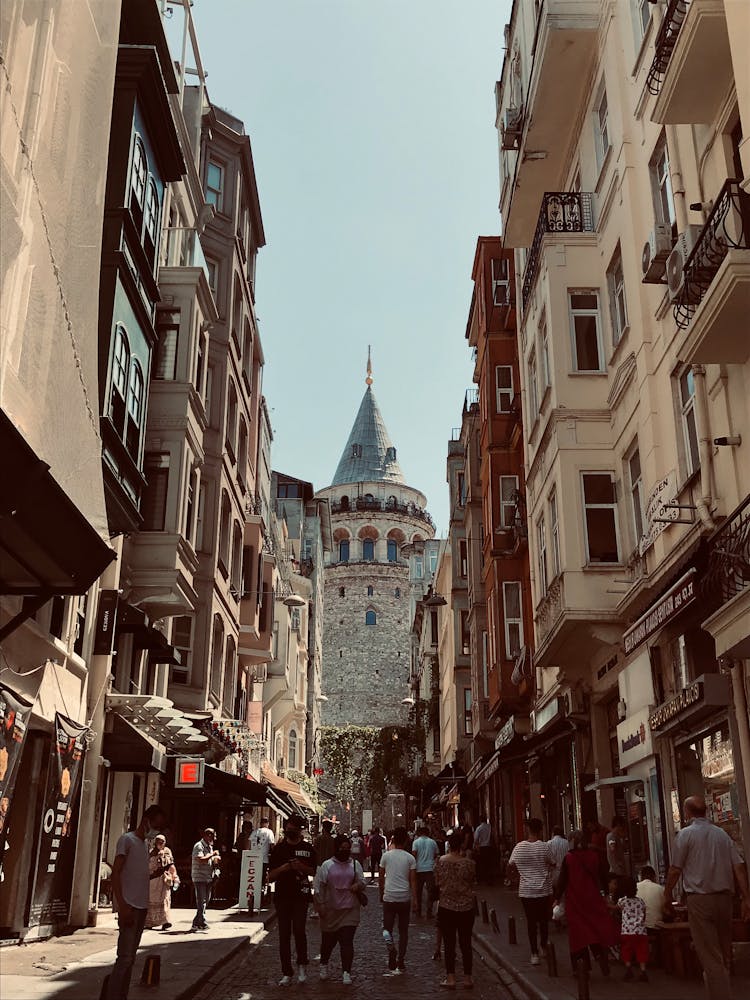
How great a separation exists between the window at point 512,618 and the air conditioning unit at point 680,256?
15.5 metres

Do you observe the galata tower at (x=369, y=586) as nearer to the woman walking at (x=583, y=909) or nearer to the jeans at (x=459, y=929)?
the jeans at (x=459, y=929)

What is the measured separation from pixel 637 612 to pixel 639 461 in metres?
2.55

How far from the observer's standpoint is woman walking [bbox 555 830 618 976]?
962cm

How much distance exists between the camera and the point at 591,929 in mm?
9664

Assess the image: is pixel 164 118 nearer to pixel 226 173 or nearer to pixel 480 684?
pixel 226 173

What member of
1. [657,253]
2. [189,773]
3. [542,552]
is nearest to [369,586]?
[542,552]

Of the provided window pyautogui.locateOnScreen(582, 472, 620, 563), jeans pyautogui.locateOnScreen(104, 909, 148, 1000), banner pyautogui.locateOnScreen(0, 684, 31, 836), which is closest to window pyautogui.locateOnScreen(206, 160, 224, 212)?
window pyautogui.locateOnScreen(582, 472, 620, 563)

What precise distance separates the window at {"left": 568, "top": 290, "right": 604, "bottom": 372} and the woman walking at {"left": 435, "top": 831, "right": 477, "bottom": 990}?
987 cm

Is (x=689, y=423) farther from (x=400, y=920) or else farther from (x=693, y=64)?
(x=400, y=920)

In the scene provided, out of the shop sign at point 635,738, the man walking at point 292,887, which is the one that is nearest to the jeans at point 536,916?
the man walking at point 292,887

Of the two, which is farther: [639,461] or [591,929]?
[639,461]

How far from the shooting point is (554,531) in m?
19.4

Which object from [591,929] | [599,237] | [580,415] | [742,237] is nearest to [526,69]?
[599,237]

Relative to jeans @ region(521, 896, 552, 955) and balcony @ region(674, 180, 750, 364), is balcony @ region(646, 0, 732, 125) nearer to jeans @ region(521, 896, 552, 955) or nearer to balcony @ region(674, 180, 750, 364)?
balcony @ region(674, 180, 750, 364)
